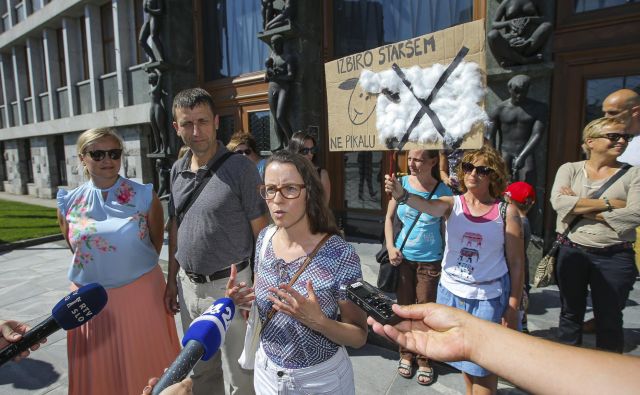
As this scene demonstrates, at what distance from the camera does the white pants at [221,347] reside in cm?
216

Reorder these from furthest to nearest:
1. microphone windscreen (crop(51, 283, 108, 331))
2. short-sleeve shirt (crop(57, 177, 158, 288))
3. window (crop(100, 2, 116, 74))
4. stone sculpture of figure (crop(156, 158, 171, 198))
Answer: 1. window (crop(100, 2, 116, 74))
2. stone sculpture of figure (crop(156, 158, 171, 198))
3. short-sleeve shirt (crop(57, 177, 158, 288))
4. microphone windscreen (crop(51, 283, 108, 331))

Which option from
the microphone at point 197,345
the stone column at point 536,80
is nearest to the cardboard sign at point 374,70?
the microphone at point 197,345

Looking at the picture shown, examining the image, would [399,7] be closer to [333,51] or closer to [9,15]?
[333,51]

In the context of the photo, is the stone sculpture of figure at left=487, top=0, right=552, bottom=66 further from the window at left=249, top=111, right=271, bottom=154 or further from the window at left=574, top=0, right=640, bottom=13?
the window at left=249, top=111, right=271, bottom=154

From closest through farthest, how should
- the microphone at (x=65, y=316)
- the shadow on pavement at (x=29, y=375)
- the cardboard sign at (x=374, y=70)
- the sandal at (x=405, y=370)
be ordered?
the microphone at (x=65, y=316), the cardboard sign at (x=374, y=70), the sandal at (x=405, y=370), the shadow on pavement at (x=29, y=375)

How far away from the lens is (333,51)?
20.0ft

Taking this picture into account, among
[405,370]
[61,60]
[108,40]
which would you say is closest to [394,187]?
[405,370]

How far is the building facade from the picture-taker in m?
4.10

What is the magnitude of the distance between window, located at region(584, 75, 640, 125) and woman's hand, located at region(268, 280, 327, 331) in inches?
175

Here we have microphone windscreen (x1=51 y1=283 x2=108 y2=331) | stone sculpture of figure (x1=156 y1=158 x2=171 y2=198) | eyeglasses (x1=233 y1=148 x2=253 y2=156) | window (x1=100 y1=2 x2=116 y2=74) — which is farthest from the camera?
window (x1=100 y1=2 x2=116 y2=74)

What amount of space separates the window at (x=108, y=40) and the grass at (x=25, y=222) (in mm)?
5020

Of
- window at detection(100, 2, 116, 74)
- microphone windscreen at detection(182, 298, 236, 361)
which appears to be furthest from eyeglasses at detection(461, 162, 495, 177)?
window at detection(100, 2, 116, 74)

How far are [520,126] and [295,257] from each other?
3779 millimetres

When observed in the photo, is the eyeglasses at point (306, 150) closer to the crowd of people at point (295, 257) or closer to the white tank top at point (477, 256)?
the crowd of people at point (295, 257)
